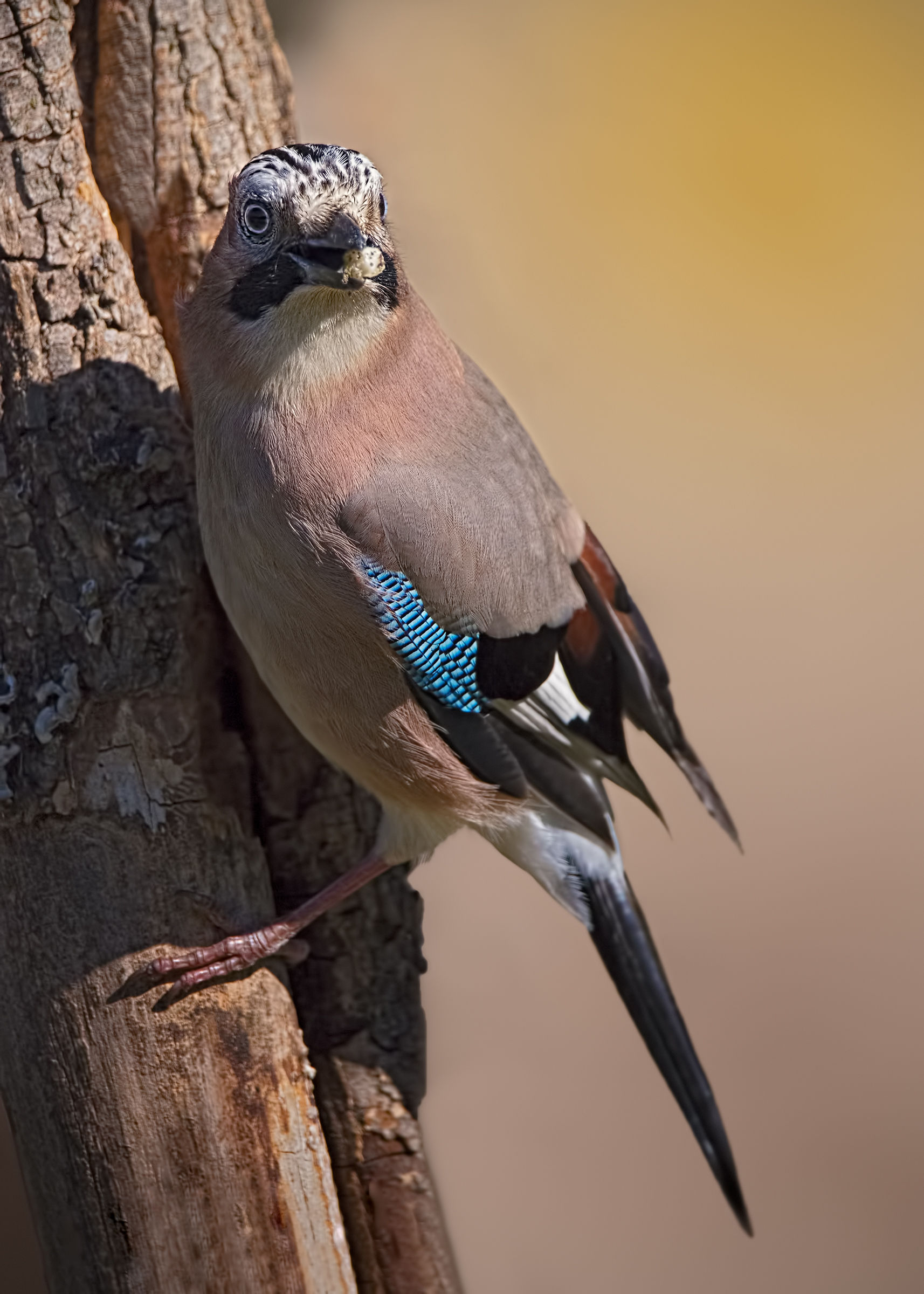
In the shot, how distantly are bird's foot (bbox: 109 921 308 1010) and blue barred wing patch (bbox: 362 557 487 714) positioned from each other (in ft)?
1.90

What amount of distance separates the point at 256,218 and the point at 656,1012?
186 cm

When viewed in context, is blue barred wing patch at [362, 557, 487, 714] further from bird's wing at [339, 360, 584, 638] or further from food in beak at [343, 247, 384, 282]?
food in beak at [343, 247, 384, 282]

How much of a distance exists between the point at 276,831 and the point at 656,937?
76.6 inches

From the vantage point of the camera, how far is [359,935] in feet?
9.43

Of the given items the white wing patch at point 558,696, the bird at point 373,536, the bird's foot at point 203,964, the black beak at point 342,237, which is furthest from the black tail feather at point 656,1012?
the black beak at point 342,237

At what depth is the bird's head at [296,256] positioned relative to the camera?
228cm

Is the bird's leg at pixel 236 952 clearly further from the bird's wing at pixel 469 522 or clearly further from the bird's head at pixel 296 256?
the bird's head at pixel 296 256

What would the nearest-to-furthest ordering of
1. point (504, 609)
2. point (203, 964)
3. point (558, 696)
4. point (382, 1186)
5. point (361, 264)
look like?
point (361, 264) < point (203, 964) < point (504, 609) < point (558, 696) < point (382, 1186)

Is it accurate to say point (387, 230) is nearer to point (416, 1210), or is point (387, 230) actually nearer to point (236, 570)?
point (236, 570)

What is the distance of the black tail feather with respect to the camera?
9.35ft

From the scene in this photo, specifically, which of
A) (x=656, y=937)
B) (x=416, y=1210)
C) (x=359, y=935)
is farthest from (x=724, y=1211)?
(x=359, y=935)

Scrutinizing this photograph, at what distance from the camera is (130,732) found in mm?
2498

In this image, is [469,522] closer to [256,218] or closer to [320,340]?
[320,340]

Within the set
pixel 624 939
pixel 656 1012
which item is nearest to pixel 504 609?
pixel 624 939
